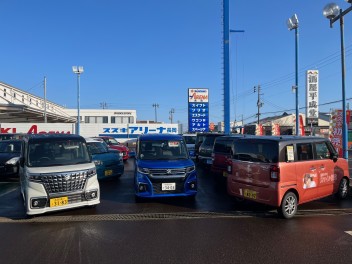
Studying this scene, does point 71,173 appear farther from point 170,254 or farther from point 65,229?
point 170,254

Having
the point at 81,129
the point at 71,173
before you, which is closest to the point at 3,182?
the point at 71,173

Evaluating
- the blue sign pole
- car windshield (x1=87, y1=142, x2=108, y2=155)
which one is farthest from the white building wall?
car windshield (x1=87, y1=142, x2=108, y2=155)

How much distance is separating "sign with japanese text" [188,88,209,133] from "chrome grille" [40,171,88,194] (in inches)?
677

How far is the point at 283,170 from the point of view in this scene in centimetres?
644

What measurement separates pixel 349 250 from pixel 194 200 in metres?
4.24

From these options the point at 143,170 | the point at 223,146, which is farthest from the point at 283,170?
the point at 223,146

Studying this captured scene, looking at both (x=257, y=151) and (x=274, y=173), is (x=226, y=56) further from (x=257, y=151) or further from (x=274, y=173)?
(x=274, y=173)

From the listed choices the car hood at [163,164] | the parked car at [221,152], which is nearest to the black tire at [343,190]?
the parked car at [221,152]

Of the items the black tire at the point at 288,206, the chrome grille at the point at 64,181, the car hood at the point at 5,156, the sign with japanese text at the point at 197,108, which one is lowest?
the black tire at the point at 288,206

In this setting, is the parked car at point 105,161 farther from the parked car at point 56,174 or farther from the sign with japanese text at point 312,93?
the sign with japanese text at point 312,93

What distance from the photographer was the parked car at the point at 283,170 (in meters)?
6.50

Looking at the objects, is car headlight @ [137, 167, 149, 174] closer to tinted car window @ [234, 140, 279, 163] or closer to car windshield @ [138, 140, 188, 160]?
car windshield @ [138, 140, 188, 160]

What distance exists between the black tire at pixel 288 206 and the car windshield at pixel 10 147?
35.5ft

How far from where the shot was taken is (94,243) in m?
5.21
